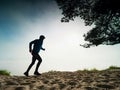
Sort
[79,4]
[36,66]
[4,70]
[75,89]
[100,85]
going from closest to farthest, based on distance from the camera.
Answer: [75,89] → [100,85] → [36,66] → [4,70] → [79,4]

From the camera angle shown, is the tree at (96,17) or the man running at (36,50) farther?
the tree at (96,17)

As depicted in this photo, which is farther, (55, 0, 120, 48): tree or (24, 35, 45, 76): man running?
(55, 0, 120, 48): tree

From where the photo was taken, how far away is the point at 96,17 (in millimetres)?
18375

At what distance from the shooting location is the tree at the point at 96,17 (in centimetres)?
1790

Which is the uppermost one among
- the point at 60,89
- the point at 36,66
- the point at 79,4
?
the point at 79,4

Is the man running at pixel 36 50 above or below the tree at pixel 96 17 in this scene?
below

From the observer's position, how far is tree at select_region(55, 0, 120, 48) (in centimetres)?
1790

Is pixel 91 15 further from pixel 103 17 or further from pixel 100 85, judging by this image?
pixel 100 85

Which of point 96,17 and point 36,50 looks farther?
point 96,17

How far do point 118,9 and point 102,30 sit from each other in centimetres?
206

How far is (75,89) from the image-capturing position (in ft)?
27.1

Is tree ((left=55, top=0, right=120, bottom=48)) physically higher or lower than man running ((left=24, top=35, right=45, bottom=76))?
higher

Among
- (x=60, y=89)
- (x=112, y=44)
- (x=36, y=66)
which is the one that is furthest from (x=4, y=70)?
(x=60, y=89)

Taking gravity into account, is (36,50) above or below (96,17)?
below
